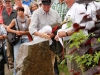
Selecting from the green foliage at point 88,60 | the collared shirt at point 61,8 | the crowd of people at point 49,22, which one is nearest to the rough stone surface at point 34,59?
the crowd of people at point 49,22

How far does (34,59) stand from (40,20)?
163 centimetres

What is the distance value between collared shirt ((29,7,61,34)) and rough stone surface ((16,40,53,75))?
1329 millimetres

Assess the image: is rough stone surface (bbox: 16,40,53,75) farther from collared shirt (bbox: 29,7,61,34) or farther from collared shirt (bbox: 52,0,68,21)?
collared shirt (bbox: 52,0,68,21)

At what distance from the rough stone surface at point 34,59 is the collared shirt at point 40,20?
1.33m

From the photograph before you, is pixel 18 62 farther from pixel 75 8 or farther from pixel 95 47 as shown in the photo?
pixel 95 47

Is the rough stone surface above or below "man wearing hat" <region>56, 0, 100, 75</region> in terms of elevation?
below

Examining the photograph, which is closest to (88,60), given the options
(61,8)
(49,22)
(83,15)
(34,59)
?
(83,15)

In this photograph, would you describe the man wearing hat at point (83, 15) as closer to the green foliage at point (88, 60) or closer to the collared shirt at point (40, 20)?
the green foliage at point (88, 60)

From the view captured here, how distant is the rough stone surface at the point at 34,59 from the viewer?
15.7 feet

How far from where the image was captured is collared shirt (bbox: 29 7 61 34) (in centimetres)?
624

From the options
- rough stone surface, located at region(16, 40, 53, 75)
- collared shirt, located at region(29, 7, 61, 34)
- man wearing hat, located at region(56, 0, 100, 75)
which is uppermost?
man wearing hat, located at region(56, 0, 100, 75)

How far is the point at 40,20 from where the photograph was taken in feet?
20.7

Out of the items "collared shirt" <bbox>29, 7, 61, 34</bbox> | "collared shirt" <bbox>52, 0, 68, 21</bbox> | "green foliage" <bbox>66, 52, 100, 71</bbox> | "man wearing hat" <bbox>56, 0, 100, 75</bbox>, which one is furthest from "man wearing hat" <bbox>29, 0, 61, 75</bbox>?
"green foliage" <bbox>66, 52, 100, 71</bbox>

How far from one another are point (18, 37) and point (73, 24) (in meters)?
3.88
